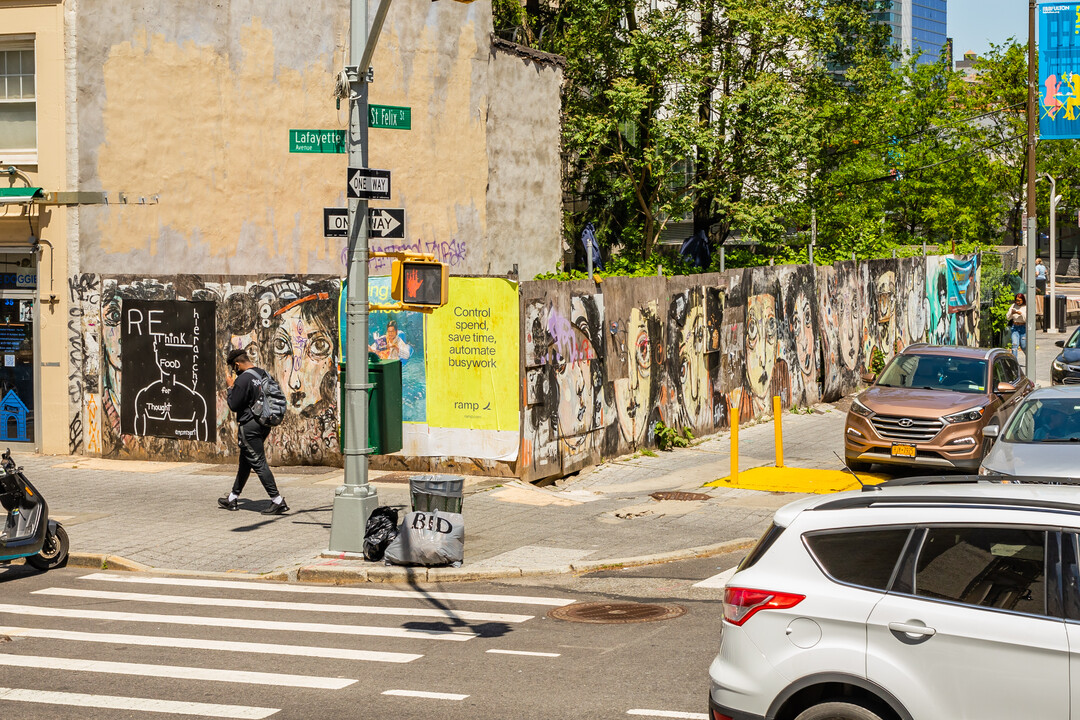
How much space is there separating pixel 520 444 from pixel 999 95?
46154mm

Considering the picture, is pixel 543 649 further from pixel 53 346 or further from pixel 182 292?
pixel 53 346

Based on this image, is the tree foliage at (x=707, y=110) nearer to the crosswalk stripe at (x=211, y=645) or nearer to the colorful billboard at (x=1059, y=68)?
the colorful billboard at (x=1059, y=68)

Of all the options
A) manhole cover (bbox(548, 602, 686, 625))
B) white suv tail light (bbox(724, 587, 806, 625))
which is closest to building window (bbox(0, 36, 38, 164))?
manhole cover (bbox(548, 602, 686, 625))

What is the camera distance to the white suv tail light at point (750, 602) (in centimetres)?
565

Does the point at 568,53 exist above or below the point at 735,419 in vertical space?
above

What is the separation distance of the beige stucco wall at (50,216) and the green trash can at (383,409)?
8.56 metres

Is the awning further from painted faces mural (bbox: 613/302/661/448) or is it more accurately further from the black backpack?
painted faces mural (bbox: 613/302/661/448)

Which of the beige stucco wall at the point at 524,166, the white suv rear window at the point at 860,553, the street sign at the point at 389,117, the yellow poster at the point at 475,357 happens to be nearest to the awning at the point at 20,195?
the yellow poster at the point at 475,357

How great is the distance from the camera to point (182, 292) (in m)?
18.4

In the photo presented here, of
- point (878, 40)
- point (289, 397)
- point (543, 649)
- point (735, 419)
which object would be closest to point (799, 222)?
point (878, 40)

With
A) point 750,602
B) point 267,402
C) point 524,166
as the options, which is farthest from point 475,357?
point 750,602

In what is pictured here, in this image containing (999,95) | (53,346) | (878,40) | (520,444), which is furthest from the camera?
(999,95)

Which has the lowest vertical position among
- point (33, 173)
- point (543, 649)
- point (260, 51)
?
point (543, 649)

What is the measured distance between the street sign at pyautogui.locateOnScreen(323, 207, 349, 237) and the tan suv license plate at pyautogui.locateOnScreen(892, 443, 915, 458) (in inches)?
321
